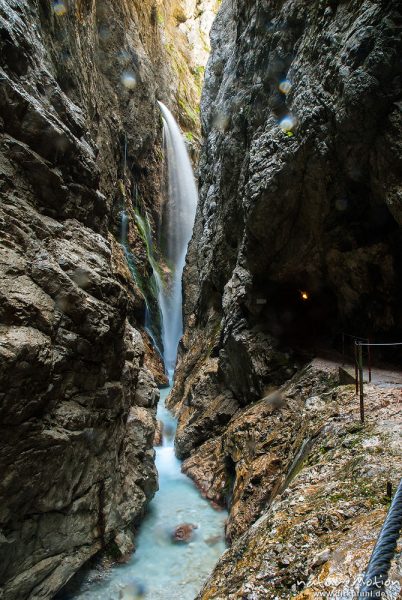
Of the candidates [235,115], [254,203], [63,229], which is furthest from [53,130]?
[235,115]

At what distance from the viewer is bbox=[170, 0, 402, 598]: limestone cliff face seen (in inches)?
283

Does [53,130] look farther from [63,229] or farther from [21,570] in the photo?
[21,570]

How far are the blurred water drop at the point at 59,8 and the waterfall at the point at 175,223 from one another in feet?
51.5

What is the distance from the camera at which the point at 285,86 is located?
10.2 metres

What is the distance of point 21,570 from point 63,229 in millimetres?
5362

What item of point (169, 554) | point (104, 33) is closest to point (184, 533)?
point (169, 554)

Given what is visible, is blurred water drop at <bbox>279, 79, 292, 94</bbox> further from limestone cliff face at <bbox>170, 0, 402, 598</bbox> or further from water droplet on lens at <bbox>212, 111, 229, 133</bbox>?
water droplet on lens at <bbox>212, 111, 229, 133</bbox>

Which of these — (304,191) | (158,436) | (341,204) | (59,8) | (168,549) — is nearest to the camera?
(168,549)

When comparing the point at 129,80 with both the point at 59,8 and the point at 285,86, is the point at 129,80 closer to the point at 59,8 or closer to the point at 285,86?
the point at 59,8

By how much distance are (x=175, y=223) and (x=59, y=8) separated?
1972cm

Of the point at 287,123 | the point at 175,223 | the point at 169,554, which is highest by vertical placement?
the point at 175,223

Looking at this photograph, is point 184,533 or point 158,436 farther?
point 158,436

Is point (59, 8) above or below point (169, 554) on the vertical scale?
above

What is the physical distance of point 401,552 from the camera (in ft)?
7.52
